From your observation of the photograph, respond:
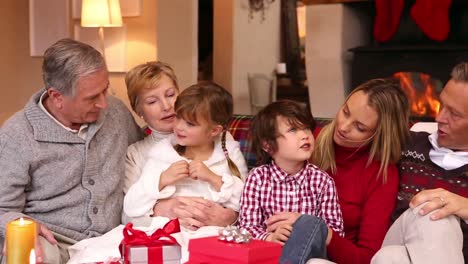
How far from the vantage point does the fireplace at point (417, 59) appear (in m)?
4.55

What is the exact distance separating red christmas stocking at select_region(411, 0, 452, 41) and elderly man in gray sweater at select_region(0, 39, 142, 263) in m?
2.85

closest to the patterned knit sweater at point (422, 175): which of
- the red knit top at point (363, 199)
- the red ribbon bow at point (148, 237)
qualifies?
the red knit top at point (363, 199)

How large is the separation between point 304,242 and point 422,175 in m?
0.54

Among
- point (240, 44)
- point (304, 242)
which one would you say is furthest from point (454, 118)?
point (240, 44)

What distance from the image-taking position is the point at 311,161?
223 cm

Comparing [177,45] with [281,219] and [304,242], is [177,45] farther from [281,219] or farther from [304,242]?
[304,242]

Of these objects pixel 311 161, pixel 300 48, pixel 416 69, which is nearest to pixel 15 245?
pixel 311 161

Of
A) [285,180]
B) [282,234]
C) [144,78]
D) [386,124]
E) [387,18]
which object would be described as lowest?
[282,234]

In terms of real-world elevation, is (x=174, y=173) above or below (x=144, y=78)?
below

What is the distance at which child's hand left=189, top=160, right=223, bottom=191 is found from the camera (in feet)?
7.09

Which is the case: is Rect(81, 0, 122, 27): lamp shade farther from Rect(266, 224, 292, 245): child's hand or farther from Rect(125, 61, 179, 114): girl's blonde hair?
Rect(266, 224, 292, 245): child's hand

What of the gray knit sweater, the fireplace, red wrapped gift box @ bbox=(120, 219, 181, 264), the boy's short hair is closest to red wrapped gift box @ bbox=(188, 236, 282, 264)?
red wrapped gift box @ bbox=(120, 219, 181, 264)

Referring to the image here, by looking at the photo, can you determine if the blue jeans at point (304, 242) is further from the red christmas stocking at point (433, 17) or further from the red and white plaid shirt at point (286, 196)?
the red christmas stocking at point (433, 17)

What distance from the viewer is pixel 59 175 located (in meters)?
2.15
